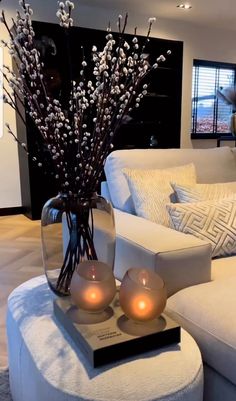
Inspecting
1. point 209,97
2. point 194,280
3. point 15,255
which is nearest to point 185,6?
point 209,97

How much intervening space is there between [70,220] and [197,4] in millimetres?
3972

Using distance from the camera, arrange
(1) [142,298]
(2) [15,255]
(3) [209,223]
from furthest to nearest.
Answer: (2) [15,255], (3) [209,223], (1) [142,298]

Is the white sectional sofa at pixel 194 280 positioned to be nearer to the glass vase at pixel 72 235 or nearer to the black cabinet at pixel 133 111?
the glass vase at pixel 72 235

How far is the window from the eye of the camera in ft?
17.5

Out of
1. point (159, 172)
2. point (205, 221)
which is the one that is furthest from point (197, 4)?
point (205, 221)

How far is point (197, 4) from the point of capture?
4148mm

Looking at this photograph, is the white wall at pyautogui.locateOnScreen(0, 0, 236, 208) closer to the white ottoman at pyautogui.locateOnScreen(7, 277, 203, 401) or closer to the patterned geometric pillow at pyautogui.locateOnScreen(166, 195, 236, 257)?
the patterned geometric pillow at pyautogui.locateOnScreen(166, 195, 236, 257)

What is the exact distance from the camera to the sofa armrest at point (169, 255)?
4.09ft

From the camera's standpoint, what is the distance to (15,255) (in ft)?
9.52

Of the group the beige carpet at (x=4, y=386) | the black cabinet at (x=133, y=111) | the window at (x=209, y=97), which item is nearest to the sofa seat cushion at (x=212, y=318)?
the beige carpet at (x=4, y=386)

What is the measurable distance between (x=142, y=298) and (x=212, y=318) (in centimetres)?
26

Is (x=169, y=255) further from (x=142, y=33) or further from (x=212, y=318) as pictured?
(x=142, y=33)

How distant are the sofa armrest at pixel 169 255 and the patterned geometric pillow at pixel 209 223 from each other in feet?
0.36

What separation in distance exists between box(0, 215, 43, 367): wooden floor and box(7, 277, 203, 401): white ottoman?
2.08 ft
